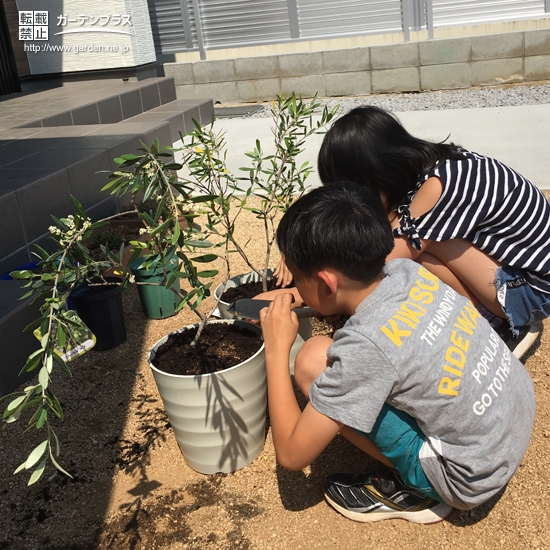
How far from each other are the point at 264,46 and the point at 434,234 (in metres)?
9.00

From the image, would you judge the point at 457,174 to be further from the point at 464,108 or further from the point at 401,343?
the point at 464,108

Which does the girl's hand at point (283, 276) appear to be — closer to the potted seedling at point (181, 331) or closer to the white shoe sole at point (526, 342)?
the potted seedling at point (181, 331)

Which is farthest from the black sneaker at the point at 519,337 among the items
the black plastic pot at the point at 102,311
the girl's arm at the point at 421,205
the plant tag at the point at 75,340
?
the black plastic pot at the point at 102,311

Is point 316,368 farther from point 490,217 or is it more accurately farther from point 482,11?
point 482,11

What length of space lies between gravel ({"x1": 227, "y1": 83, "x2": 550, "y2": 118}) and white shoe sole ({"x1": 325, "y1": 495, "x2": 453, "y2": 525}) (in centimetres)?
654

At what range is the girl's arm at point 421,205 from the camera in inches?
88.1

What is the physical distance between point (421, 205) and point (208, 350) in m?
0.90

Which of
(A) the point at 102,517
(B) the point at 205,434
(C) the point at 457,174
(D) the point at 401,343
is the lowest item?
(A) the point at 102,517

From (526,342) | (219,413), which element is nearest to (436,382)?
(219,413)

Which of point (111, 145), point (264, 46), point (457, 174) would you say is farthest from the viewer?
point (264, 46)

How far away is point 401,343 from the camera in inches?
61.5

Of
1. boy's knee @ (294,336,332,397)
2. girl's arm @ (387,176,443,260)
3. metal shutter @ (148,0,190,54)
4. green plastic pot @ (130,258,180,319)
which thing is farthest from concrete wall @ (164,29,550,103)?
boy's knee @ (294,336,332,397)

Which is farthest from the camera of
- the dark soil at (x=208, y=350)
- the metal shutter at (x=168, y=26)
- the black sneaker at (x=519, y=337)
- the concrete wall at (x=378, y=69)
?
the metal shutter at (x=168, y=26)

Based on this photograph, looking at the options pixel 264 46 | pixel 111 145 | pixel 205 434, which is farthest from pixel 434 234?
pixel 264 46
